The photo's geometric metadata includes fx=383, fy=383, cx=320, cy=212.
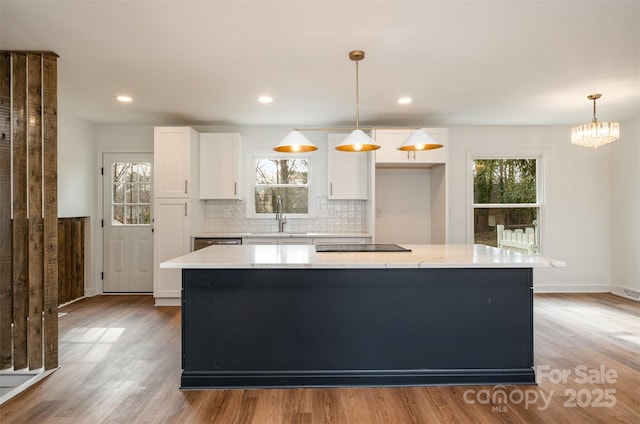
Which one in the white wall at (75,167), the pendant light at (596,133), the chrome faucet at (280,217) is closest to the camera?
the pendant light at (596,133)

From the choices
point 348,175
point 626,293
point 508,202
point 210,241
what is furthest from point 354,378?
point 626,293

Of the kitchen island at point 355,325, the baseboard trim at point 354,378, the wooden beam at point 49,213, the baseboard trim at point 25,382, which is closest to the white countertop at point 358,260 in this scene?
the kitchen island at point 355,325

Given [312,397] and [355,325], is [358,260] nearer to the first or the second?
[355,325]

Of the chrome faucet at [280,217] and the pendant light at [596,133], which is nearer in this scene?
the pendant light at [596,133]

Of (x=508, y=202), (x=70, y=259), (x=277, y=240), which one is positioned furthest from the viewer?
(x=508, y=202)

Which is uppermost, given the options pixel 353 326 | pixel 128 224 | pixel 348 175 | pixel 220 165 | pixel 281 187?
pixel 220 165

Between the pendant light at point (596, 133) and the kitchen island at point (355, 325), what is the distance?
7.76 feet

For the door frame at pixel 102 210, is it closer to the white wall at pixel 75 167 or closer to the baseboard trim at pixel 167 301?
the white wall at pixel 75 167

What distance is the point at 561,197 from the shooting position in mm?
5621

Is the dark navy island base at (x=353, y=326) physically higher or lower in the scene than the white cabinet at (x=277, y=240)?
lower

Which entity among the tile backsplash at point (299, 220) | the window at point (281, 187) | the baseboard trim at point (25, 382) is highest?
the window at point (281, 187)

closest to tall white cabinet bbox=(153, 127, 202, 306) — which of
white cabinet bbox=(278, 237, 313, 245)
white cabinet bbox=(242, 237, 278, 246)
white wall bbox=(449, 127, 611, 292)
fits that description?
white cabinet bbox=(242, 237, 278, 246)

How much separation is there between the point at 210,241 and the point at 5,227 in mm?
2338

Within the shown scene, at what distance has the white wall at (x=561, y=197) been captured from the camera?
18.4 feet
